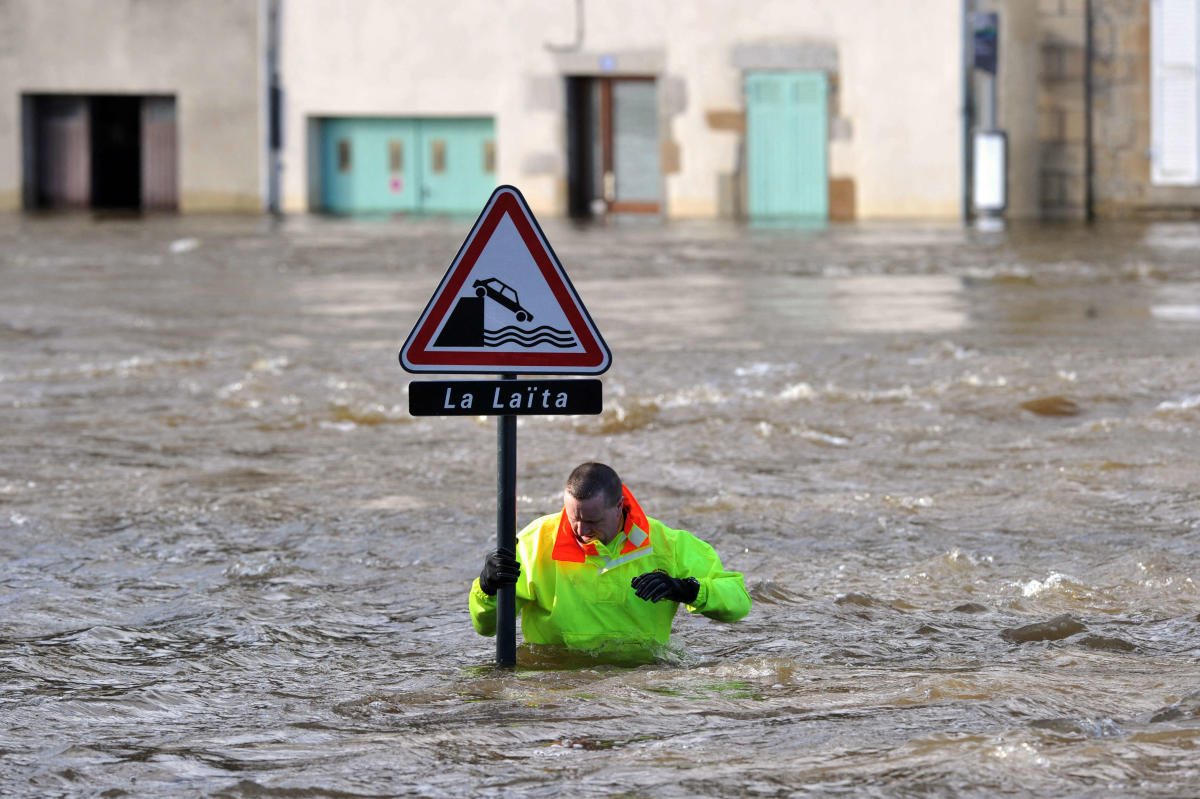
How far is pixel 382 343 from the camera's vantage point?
51.4 feet

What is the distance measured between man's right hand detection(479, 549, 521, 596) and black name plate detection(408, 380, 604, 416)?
20.5 inches

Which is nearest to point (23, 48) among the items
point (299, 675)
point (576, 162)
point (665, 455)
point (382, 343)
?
point (576, 162)

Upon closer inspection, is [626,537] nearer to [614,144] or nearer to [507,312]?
[507,312]

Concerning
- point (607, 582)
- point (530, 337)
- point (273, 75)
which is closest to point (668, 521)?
point (607, 582)

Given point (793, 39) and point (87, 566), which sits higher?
point (793, 39)

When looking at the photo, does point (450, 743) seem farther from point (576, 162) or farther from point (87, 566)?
point (576, 162)

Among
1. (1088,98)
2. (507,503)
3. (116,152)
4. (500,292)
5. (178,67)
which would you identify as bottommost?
(507,503)

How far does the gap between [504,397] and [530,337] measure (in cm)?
21

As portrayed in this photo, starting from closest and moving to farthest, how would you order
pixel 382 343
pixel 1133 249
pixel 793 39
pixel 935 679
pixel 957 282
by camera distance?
pixel 935 679 → pixel 382 343 → pixel 957 282 → pixel 1133 249 → pixel 793 39

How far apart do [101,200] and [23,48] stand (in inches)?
119

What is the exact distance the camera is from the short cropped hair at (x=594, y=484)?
6426 millimetres

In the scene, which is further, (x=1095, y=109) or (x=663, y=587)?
(x=1095, y=109)

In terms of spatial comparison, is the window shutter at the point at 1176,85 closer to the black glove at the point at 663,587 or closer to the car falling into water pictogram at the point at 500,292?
the black glove at the point at 663,587

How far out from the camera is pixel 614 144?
29.2 meters
